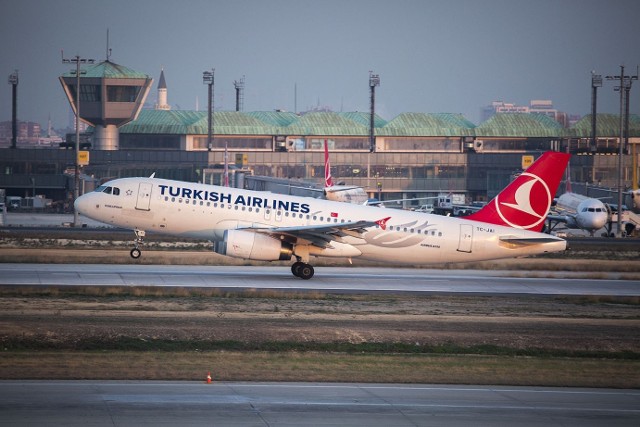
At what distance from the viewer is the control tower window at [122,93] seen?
131 metres

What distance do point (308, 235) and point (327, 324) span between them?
1130 cm

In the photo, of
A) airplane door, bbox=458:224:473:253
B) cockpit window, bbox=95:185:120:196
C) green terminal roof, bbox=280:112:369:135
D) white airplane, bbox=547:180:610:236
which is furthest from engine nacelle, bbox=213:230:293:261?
green terminal roof, bbox=280:112:369:135

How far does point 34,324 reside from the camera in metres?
29.2

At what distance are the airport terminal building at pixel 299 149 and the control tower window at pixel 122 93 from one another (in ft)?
0.45

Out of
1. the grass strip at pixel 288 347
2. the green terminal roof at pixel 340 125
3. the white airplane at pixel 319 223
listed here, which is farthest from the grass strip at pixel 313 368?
the green terminal roof at pixel 340 125

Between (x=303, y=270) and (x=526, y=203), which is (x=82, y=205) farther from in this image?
(x=526, y=203)

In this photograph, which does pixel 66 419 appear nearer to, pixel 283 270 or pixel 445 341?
pixel 445 341

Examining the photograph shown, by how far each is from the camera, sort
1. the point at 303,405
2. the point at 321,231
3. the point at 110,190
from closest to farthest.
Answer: the point at 303,405
the point at 321,231
the point at 110,190

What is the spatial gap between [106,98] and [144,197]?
9029 centimetres

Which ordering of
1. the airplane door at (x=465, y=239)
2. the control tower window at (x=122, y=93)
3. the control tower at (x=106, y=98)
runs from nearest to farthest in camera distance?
the airplane door at (x=465, y=239)
the control tower at (x=106, y=98)
the control tower window at (x=122, y=93)

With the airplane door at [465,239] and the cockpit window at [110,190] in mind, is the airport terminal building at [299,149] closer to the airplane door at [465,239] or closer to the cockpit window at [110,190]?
the cockpit window at [110,190]

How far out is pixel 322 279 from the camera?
146 ft

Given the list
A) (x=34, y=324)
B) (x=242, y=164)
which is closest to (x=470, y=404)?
(x=34, y=324)

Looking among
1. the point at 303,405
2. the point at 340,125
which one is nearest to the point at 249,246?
the point at 303,405
